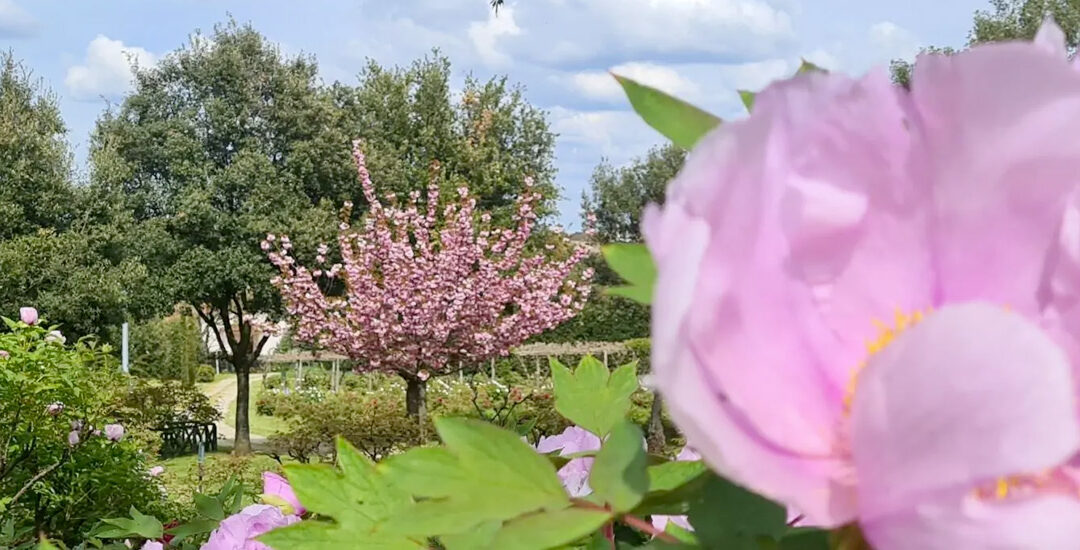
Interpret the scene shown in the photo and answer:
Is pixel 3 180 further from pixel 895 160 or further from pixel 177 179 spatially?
pixel 895 160

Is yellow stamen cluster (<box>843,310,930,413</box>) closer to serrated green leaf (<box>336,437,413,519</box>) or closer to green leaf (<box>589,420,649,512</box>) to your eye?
green leaf (<box>589,420,649,512</box>)

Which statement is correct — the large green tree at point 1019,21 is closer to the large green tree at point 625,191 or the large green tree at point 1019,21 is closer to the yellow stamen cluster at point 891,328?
the large green tree at point 625,191

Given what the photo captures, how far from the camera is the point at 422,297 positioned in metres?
13.7

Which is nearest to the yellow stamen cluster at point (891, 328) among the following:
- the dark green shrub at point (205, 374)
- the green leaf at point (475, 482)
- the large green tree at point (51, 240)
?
the green leaf at point (475, 482)

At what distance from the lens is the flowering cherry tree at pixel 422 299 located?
1372cm

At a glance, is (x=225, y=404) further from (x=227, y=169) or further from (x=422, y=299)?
(x=422, y=299)

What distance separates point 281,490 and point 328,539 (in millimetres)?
309

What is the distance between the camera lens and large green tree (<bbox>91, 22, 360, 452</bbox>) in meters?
16.7

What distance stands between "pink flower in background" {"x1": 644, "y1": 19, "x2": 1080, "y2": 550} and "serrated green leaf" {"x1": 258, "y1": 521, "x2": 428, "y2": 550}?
0.96ft

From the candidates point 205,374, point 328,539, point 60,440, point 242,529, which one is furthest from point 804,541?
point 205,374

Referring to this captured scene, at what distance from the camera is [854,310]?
0.29 m

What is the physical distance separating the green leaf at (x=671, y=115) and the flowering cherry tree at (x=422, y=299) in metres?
13.3

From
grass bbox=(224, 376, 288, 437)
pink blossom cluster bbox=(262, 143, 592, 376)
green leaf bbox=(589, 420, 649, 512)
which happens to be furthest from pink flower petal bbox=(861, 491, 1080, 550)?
grass bbox=(224, 376, 288, 437)

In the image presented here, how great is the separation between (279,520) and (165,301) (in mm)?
17132
